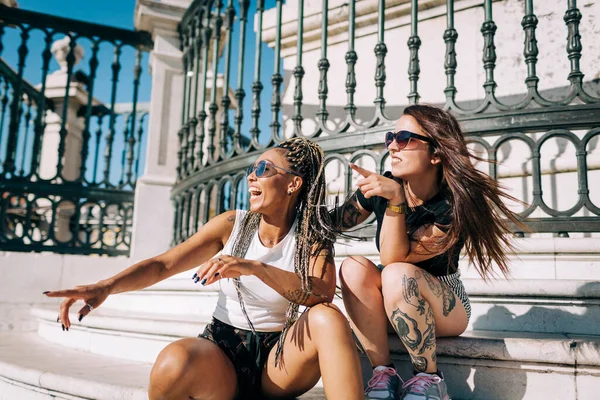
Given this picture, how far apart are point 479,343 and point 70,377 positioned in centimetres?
167

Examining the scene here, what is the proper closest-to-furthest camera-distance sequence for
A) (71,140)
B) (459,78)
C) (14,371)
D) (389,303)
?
(389,303), (14,371), (459,78), (71,140)

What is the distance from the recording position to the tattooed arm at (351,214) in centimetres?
212

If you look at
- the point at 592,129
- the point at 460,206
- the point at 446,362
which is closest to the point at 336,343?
the point at 446,362

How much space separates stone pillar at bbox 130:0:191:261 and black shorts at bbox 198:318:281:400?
3.16 metres

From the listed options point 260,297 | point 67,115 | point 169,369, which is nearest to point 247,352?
point 260,297

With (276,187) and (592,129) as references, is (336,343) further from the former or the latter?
(592,129)

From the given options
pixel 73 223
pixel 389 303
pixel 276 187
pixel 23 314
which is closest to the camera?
pixel 389 303

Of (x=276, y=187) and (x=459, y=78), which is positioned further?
(x=459, y=78)

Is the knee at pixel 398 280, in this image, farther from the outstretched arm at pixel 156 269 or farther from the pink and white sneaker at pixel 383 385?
the outstretched arm at pixel 156 269

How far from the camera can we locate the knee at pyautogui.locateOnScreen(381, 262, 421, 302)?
1715 millimetres

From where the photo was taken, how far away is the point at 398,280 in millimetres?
1722

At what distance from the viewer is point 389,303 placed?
1.73 m

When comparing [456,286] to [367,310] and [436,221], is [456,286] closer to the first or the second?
[436,221]

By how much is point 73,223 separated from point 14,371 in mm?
2856
